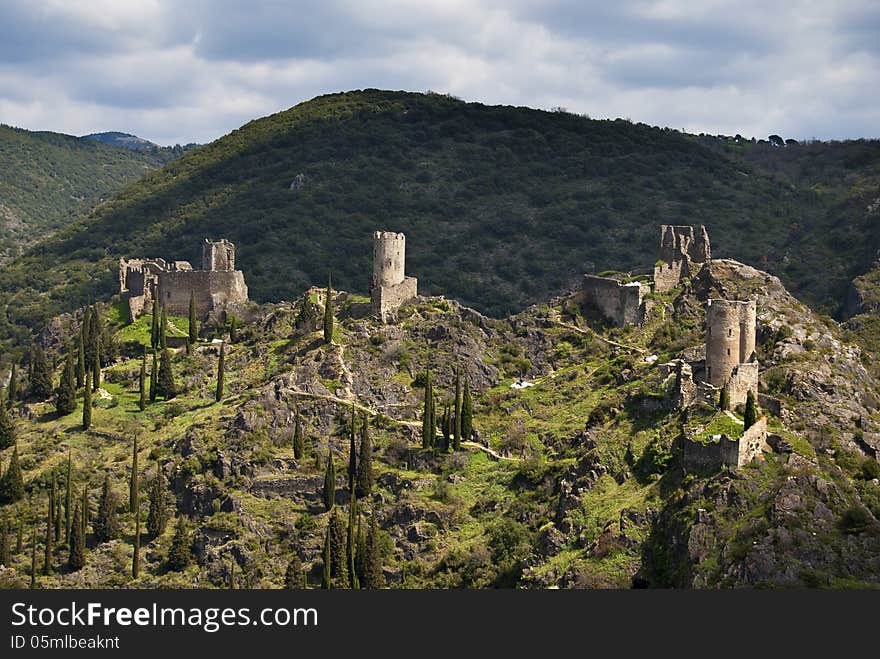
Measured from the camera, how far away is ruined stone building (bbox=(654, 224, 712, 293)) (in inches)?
3620

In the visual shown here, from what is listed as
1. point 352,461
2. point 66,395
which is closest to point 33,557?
point 352,461

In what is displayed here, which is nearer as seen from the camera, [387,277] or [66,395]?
[66,395]

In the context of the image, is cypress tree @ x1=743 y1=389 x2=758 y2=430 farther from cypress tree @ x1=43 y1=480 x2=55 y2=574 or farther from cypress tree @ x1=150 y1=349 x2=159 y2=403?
cypress tree @ x1=150 y1=349 x2=159 y2=403

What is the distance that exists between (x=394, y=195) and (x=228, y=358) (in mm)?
78941

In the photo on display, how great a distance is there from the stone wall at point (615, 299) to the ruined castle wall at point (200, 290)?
22301mm

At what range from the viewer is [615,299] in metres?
92.4

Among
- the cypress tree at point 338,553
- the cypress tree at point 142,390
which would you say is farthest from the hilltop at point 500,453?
the cypress tree at point 338,553

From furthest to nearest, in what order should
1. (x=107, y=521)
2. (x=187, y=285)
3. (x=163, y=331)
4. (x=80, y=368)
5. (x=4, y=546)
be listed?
(x=187, y=285) → (x=163, y=331) → (x=80, y=368) → (x=107, y=521) → (x=4, y=546)

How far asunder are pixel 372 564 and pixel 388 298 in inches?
914

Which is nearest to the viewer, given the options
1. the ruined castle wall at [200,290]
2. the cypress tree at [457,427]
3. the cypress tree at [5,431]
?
the cypress tree at [457,427]

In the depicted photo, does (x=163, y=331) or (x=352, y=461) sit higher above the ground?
(x=163, y=331)

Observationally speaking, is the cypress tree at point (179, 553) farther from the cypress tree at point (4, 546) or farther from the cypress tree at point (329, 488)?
the cypress tree at point (4, 546)

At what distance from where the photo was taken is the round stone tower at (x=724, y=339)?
73.6m

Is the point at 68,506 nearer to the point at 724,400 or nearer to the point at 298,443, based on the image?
the point at 298,443
